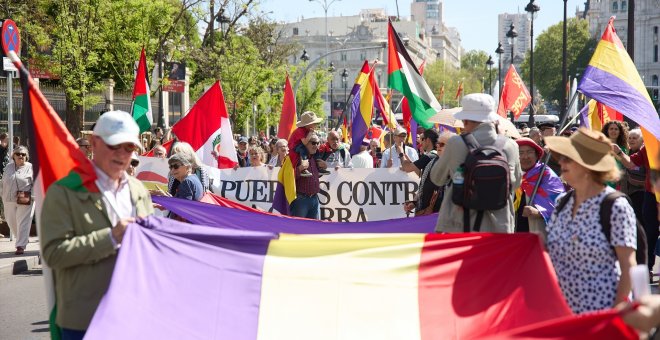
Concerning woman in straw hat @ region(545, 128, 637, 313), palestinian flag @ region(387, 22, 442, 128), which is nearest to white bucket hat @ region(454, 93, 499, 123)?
woman in straw hat @ region(545, 128, 637, 313)

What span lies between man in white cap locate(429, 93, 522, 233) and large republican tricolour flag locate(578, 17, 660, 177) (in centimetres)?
185

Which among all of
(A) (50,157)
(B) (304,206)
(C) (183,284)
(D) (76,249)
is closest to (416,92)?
(B) (304,206)

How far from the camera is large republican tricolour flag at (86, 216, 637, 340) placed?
193 inches

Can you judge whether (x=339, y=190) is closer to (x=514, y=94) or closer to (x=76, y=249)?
(x=76, y=249)

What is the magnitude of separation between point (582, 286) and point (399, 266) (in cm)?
104

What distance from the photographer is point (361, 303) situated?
207 inches

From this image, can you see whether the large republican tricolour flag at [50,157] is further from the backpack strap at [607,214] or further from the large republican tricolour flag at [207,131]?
the large republican tricolour flag at [207,131]

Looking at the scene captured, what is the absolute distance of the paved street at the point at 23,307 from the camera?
8945 mm

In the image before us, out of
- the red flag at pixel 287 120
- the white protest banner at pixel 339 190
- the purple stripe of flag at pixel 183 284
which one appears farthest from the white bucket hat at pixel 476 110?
the red flag at pixel 287 120

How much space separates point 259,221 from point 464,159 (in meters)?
3.09

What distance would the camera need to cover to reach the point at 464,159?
6.55m

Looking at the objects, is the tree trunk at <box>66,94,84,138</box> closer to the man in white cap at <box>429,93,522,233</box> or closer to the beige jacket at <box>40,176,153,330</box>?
the man in white cap at <box>429,93,522,233</box>

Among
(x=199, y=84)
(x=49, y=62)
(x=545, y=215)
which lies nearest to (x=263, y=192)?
(x=545, y=215)

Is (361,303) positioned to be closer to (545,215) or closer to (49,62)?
(545,215)
